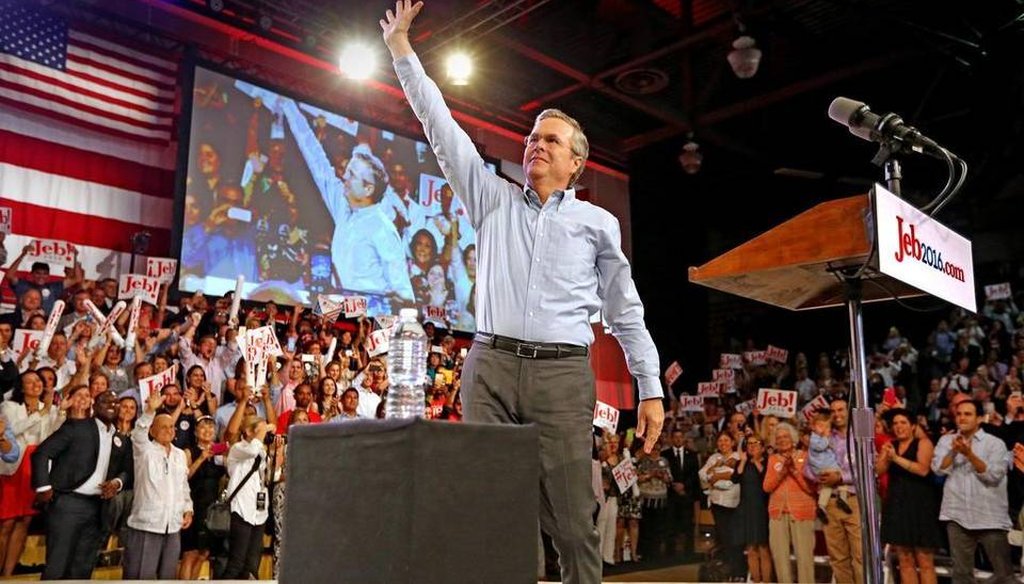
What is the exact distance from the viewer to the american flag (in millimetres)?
6855

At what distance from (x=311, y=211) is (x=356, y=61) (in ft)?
4.76

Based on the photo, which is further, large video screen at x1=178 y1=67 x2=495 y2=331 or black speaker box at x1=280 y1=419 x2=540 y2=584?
large video screen at x1=178 y1=67 x2=495 y2=331

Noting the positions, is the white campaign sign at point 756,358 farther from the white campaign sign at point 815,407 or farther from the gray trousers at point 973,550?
the gray trousers at point 973,550

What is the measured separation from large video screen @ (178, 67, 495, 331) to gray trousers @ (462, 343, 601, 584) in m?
5.51

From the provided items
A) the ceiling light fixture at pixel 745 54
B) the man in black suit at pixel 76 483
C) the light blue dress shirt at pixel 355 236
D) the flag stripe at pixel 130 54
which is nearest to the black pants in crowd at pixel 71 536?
the man in black suit at pixel 76 483

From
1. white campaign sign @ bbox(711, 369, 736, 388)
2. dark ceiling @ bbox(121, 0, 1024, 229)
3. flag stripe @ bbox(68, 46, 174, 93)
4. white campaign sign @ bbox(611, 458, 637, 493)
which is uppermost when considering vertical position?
dark ceiling @ bbox(121, 0, 1024, 229)

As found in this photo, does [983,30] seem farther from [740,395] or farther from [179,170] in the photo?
[179,170]

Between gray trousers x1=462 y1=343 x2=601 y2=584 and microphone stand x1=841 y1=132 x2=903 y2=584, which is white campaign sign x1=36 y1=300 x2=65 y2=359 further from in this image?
microphone stand x1=841 y1=132 x2=903 y2=584

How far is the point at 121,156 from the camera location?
7504 millimetres

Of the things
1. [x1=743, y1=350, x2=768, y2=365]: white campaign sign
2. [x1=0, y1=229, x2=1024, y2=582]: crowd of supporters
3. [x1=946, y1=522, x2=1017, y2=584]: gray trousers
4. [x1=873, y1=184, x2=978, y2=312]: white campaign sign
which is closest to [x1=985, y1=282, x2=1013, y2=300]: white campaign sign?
[x1=0, y1=229, x2=1024, y2=582]: crowd of supporters

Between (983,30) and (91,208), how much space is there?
8.10m

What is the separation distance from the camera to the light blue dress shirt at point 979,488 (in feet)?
17.5

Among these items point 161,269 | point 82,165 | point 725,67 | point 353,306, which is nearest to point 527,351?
point 161,269

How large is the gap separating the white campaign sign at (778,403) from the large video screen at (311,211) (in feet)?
10.1
